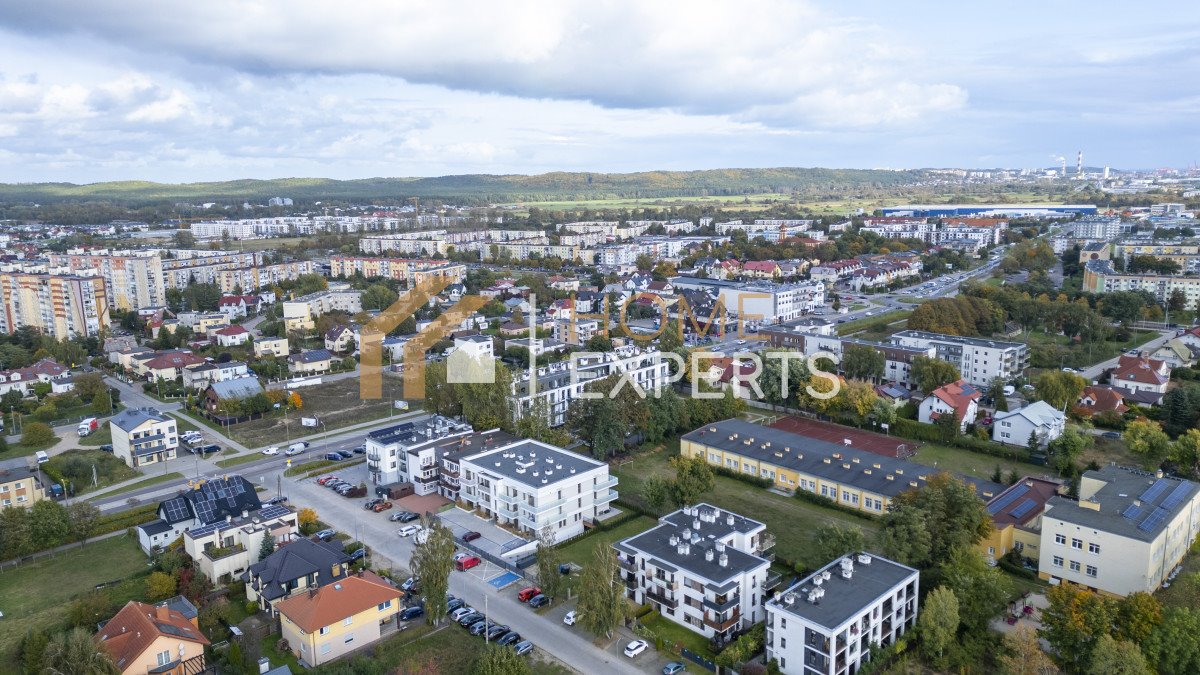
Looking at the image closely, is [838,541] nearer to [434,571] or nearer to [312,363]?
[434,571]

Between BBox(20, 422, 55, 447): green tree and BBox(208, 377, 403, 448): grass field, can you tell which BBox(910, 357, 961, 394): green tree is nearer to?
BBox(208, 377, 403, 448): grass field

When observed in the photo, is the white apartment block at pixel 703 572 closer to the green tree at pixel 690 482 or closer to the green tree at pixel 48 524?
the green tree at pixel 690 482

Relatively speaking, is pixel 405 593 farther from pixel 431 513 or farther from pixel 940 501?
pixel 940 501

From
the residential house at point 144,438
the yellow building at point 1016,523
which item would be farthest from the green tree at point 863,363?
the residential house at point 144,438

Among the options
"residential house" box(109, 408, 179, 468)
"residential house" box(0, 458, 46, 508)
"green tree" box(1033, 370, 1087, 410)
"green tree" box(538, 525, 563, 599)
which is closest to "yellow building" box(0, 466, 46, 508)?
"residential house" box(0, 458, 46, 508)

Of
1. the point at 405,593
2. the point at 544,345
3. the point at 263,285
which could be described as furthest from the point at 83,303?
the point at 405,593
